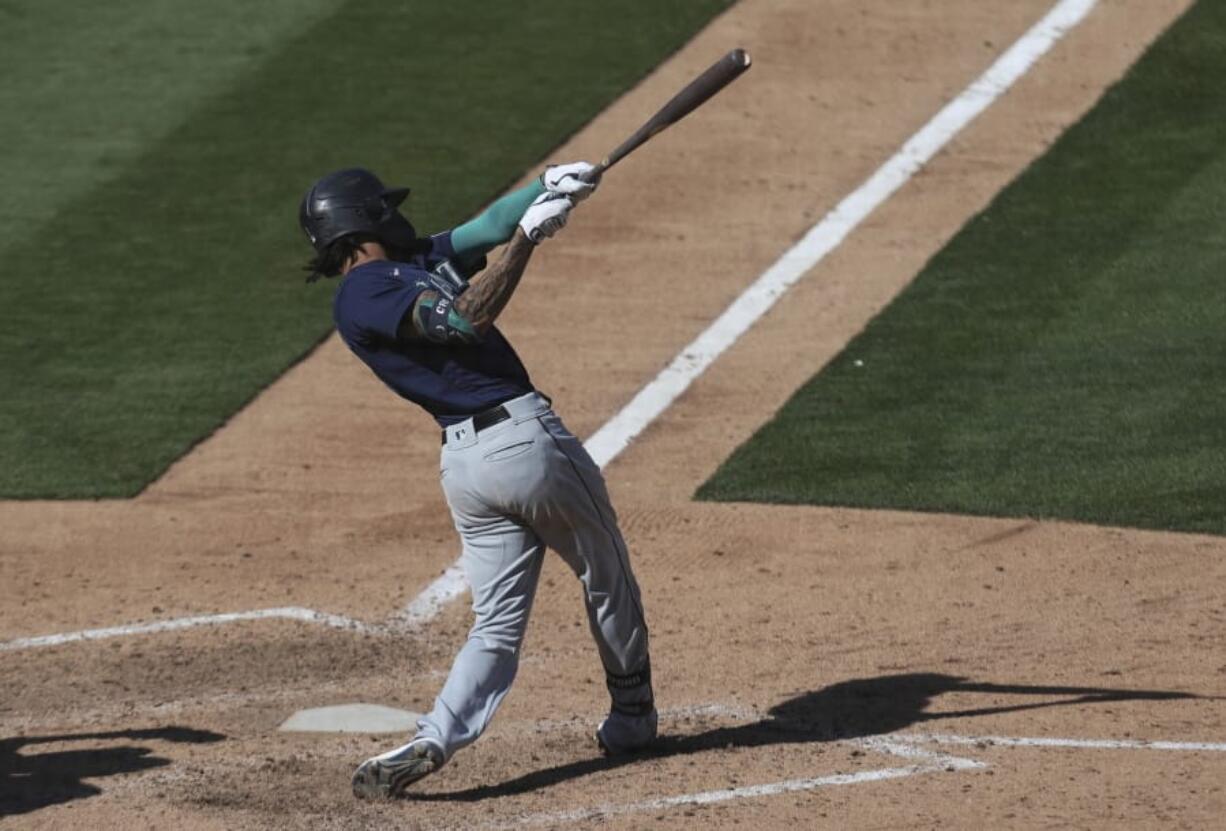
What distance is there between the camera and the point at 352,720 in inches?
272

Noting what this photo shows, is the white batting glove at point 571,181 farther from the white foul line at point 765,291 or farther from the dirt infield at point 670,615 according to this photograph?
the white foul line at point 765,291

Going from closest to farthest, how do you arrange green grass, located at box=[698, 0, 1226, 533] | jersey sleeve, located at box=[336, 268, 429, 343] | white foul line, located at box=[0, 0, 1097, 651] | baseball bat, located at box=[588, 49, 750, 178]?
jersey sleeve, located at box=[336, 268, 429, 343] < baseball bat, located at box=[588, 49, 750, 178] < white foul line, located at box=[0, 0, 1097, 651] < green grass, located at box=[698, 0, 1226, 533]

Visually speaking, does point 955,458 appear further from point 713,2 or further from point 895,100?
point 713,2

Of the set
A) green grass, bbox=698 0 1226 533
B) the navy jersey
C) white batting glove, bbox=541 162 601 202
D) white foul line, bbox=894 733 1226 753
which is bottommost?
green grass, bbox=698 0 1226 533

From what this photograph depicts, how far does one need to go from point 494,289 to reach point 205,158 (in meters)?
7.68

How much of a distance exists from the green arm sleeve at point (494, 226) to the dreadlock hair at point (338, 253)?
1.05 ft

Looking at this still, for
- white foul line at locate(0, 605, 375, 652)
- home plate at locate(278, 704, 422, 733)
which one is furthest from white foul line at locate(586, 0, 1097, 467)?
home plate at locate(278, 704, 422, 733)

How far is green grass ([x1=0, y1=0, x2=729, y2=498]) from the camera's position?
10.4 metres

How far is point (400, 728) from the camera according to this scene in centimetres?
681

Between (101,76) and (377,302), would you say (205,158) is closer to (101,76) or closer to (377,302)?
(101,76)

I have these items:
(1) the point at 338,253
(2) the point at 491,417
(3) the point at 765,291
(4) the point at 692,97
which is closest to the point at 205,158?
(3) the point at 765,291

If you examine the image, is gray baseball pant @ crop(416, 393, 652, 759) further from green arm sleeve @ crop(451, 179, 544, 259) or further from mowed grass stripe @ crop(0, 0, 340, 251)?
mowed grass stripe @ crop(0, 0, 340, 251)

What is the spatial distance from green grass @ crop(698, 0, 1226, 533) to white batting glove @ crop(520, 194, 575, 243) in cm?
340

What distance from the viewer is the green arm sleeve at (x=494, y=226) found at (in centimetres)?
627
